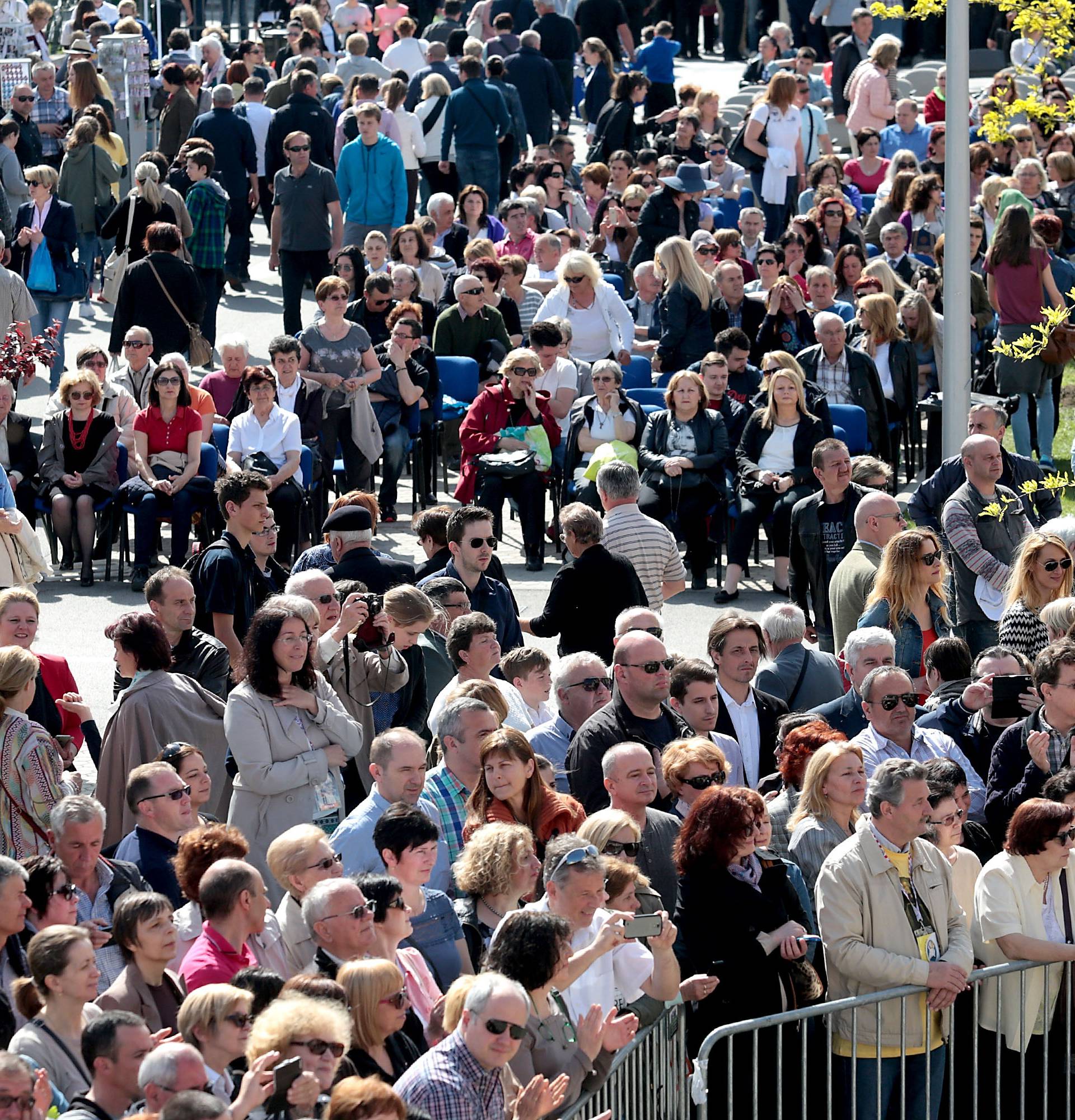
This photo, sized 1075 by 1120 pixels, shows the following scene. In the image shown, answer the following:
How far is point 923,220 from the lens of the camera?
766 inches

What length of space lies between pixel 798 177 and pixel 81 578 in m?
10.3

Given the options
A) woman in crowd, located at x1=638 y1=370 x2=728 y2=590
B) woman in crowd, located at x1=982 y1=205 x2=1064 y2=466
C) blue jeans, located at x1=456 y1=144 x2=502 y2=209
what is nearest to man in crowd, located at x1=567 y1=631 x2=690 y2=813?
woman in crowd, located at x1=638 y1=370 x2=728 y2=590

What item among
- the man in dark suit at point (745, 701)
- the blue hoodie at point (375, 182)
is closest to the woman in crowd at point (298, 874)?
the man in dark suit at point (745, 701)

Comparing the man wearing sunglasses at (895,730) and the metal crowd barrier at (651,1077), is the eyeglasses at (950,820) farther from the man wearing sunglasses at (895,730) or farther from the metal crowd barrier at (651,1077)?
the metal crowd barrier at (651,1077)

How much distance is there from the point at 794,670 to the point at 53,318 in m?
10.3

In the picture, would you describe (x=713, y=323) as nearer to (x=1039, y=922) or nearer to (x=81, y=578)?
(x=81, y=578)

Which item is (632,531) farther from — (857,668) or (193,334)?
(193,334)

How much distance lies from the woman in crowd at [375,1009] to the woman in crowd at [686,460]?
847cm

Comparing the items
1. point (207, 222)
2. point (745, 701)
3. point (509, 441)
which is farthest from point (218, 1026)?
point (207, 222)

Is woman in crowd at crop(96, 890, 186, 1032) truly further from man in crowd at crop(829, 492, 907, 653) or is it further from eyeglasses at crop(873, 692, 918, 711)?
man in crowd at crop(829, 492, 907, 653)

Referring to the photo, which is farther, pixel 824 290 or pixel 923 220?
pixel 923 220

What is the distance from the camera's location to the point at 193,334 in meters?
16.4

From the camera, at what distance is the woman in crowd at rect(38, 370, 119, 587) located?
14227 millimetres

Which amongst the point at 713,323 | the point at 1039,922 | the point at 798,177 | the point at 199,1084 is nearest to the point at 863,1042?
the point at 1039,922
